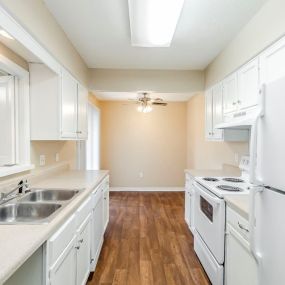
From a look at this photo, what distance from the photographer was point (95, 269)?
7.84 ft

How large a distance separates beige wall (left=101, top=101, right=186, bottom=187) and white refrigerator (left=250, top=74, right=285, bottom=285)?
4.79 metres

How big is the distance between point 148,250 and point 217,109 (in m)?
2.10

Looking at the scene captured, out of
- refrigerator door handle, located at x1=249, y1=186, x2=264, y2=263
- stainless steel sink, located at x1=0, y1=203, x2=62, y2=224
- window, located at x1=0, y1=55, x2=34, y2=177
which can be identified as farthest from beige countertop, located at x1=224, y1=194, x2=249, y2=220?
window, located at x1=0, y1=55, x2=34, y2=177

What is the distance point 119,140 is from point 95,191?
3.60 metres

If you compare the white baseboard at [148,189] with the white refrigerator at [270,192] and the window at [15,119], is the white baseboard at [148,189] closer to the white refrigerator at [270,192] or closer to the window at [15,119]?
the window at [15,119]

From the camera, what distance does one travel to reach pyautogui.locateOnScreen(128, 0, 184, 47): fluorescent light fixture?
1819mm

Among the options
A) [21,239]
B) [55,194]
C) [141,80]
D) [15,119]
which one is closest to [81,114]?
[15,119]

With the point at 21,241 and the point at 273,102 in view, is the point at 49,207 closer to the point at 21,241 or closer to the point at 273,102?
the point at 21,241

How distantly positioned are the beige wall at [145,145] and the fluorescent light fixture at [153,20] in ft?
11.2

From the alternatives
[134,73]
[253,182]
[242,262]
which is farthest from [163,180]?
[253,182]

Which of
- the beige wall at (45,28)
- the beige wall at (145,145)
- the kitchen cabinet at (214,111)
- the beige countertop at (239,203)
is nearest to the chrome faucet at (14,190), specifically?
the beige wall at (45,28)

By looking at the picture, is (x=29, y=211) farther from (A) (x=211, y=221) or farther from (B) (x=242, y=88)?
(B) (x=242, y=88)

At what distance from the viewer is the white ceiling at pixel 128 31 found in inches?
78.7

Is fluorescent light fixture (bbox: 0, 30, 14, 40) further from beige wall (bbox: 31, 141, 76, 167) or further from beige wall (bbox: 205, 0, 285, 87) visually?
beige wall (bbox: 205, 0, 285, 87)
